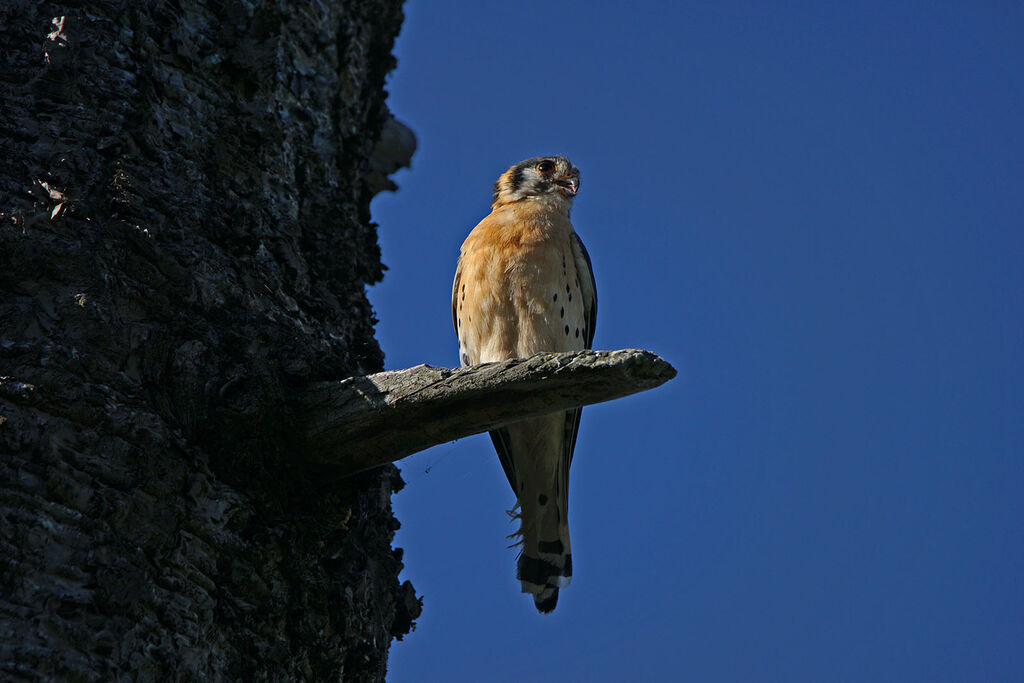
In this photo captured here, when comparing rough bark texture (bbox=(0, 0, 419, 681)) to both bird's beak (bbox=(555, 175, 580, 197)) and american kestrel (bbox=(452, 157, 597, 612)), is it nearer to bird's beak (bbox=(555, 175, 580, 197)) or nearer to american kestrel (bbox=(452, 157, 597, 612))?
american kestrel (bbox=(452, 157, 597, 612))

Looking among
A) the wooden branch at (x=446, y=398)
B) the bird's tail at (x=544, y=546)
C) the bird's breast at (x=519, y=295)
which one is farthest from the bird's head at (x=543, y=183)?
the wooden branch at (x=446, y=398)

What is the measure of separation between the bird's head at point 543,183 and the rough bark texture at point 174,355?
2393 millimetres

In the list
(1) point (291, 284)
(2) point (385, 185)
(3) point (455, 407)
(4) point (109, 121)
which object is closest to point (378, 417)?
(3) point (455, 407)

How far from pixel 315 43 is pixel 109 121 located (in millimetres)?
1164

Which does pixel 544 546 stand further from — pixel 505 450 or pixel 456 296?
pixel 456 296

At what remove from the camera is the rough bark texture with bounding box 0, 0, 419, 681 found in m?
2.46

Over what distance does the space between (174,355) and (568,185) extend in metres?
3.71

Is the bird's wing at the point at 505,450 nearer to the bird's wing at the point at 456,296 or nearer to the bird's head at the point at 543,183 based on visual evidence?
the bird's wing at the point at 456,296

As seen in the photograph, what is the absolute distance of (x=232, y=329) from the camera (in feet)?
10.1

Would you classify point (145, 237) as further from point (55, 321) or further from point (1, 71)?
point (1, 71)

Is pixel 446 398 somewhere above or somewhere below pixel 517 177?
below

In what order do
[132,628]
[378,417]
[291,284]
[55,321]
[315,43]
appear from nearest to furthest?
[132,628]
[55,321]
[378,417]
[291,284]
[315,43]

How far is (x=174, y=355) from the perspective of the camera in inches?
114

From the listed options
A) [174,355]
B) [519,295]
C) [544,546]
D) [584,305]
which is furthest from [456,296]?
[174,355]
